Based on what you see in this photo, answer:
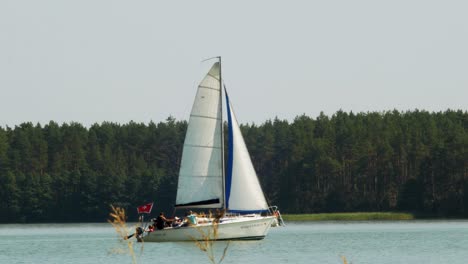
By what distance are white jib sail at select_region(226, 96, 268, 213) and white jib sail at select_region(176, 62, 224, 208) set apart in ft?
2.71

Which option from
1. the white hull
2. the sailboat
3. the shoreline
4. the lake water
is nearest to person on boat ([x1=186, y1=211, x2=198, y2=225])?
the white hull

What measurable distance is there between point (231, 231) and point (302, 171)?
91087 millimetres

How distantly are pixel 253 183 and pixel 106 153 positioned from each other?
112 metres

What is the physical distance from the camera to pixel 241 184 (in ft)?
201

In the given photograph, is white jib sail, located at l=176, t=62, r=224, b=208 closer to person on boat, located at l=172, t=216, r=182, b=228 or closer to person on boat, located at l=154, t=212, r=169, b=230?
person on boat, located at l=154, t=212, r=169, b=230

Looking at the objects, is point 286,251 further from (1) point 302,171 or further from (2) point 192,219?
(1) point 302,171

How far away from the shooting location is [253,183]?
202ft

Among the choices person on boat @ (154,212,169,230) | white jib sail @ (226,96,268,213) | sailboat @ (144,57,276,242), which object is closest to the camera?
person on boat @ (154,212,169,230)

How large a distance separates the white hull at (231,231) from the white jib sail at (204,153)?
2870 mm

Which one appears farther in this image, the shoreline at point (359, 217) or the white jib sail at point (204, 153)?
the shoreline at point (359, 217)

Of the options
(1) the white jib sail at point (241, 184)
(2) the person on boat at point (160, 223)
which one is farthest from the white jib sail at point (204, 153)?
(2) the person on boat at point (160, 223)

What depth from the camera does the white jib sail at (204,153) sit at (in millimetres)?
61469

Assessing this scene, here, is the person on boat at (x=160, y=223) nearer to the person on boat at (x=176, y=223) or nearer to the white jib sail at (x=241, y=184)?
the person on boat at (x=176, y=223)

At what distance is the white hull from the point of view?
57.8 metres
